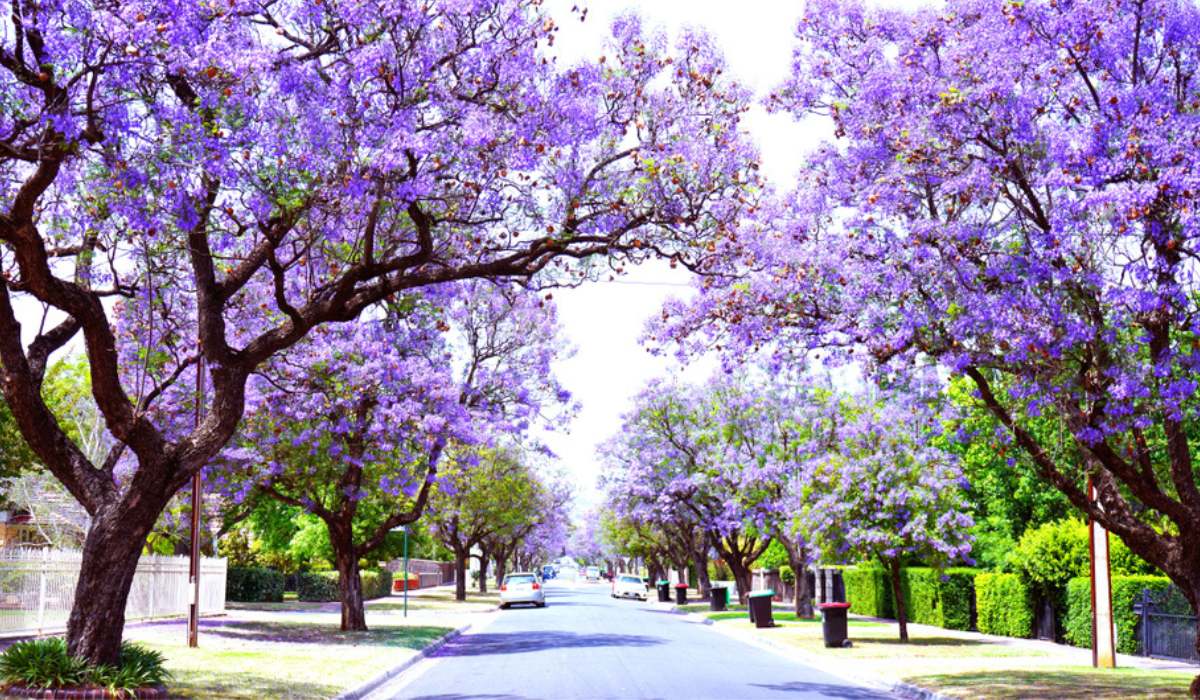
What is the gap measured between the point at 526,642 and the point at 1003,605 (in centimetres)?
1279

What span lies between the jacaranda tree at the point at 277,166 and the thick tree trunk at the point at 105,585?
25 millimetres

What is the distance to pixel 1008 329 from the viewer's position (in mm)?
14477

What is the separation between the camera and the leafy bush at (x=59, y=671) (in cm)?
1323

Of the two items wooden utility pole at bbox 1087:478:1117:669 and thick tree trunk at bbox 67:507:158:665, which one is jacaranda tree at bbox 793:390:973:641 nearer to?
wooden utility pole at bbox 1087:478:1117:669

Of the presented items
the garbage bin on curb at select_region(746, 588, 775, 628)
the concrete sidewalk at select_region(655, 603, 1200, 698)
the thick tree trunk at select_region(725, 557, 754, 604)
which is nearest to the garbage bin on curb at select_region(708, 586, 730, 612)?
the thick tree trunk at select_region(725, 557, 754, 604)

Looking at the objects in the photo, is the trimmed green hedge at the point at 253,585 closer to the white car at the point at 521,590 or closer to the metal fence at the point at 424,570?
the white car at the point at 521,590

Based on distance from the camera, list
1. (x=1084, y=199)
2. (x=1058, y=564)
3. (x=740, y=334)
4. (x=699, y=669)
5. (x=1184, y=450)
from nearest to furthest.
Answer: (x=1084, y=199), (x=1184, y=450), (x=740, y=334), (x=699, y=669), (x=1058, y=564)

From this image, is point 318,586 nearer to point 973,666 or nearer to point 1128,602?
point 1128,602

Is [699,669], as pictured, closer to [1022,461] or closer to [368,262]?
[1022,461]

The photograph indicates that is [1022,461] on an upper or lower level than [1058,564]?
upper

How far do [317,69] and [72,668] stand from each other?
7.35 metres

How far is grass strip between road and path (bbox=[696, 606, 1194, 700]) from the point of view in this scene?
653 inches

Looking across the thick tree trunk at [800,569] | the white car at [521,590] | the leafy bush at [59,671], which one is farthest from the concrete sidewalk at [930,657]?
the white car at [521,590]

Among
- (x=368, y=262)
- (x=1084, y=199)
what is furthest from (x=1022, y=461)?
(x=368, y=262)
